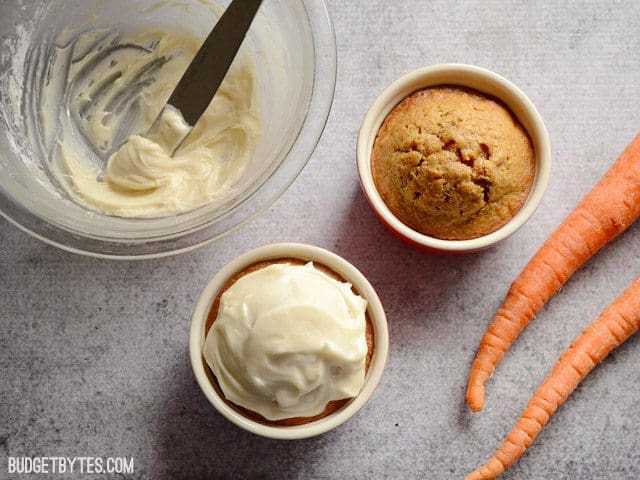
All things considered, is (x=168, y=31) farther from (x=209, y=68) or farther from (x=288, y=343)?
(x=288, y=343)

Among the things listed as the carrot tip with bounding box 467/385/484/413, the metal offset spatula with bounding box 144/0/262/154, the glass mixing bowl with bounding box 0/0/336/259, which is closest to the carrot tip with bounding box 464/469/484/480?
the carrot tip with bounding box 467/385/484/413

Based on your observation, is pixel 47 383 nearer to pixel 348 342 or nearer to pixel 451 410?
pixel 348 342

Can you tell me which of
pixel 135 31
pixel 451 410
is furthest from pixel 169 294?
pixel 451 410

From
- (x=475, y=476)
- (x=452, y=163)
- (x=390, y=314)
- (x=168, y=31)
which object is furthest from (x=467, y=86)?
(x=475, y=476)

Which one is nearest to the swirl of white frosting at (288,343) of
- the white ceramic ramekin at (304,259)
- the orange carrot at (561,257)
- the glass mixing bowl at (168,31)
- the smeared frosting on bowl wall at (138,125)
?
the white ceramic ramekin at (304,259)

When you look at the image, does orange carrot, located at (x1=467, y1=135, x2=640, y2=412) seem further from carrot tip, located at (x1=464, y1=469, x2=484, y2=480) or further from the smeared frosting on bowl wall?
the smeared frosting on bowl wall

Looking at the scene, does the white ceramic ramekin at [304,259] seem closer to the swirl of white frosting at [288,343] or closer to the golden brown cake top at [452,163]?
the swirl of white frosting at [288,343]
